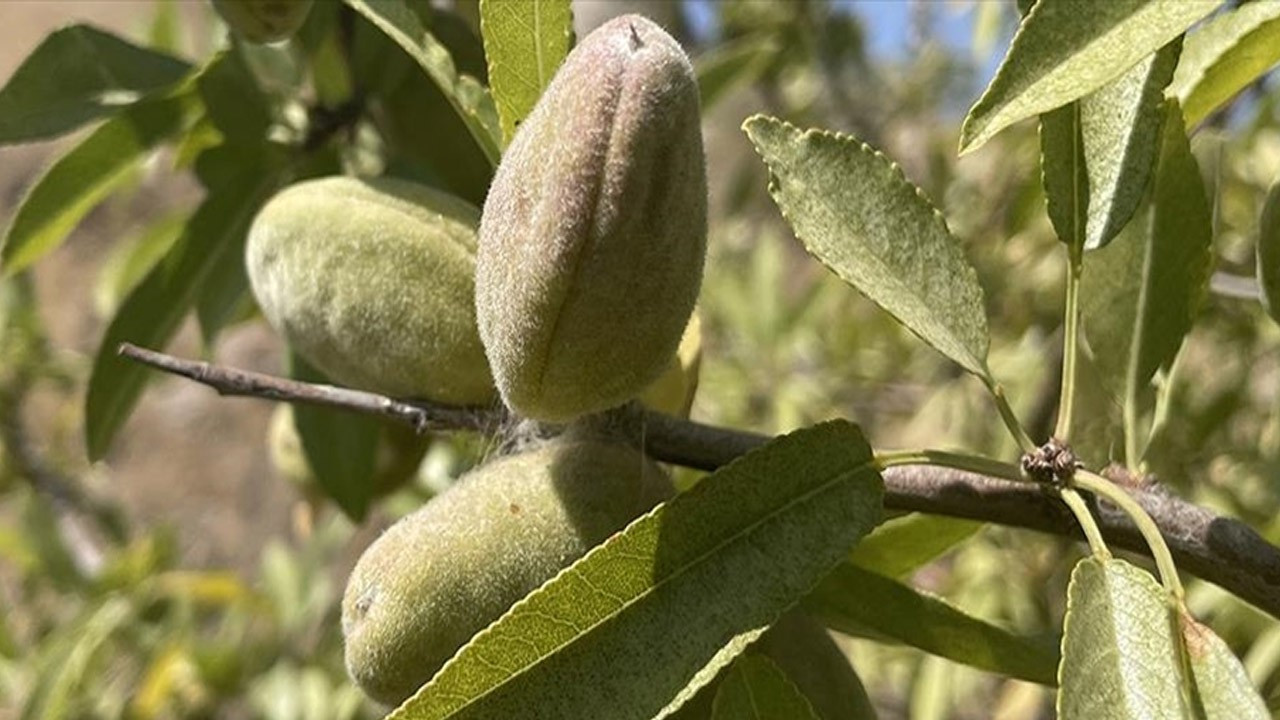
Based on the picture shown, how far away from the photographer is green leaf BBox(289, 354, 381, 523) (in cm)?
105

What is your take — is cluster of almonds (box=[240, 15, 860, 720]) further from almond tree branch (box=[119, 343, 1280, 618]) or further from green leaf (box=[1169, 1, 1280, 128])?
green leaf (box=[1169, 1, 1280, 128])

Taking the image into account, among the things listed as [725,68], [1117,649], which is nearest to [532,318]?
[1117,649]

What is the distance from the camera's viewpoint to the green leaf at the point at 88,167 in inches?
40.9

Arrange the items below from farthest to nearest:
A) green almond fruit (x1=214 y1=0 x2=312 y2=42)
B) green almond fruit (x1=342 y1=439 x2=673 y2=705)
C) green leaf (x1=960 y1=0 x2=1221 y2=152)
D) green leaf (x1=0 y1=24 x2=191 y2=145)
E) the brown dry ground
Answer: the brown dry ground, green leaf (x1=0 y1=24 x2=191 y2=145), green almond fruit (x1=214 y1=0 x2=312 y2=42), green almond fruit (x1=342 y1=439 x2=673 y2=705), green leaf (x1=960 y1=0 x2=1221 y2=152)

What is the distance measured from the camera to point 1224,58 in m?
0.72

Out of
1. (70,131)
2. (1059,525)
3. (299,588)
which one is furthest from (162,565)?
(1059,525)

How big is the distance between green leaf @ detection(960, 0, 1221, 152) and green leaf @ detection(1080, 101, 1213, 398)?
0.77ft

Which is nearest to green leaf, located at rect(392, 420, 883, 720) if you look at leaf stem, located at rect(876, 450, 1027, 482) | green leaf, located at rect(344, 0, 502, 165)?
leaf stem, located at rect(876, 450, 1027, 482)

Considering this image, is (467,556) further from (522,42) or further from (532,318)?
(522,42)

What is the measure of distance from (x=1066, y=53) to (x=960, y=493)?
0.24 metres

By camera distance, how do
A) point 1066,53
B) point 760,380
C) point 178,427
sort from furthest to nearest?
point 178,427, point 760,380, point 1066,53

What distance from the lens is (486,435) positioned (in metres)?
0.76

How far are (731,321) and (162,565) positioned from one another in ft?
3.15

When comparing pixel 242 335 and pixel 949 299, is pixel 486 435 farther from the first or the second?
pixel 242 335
